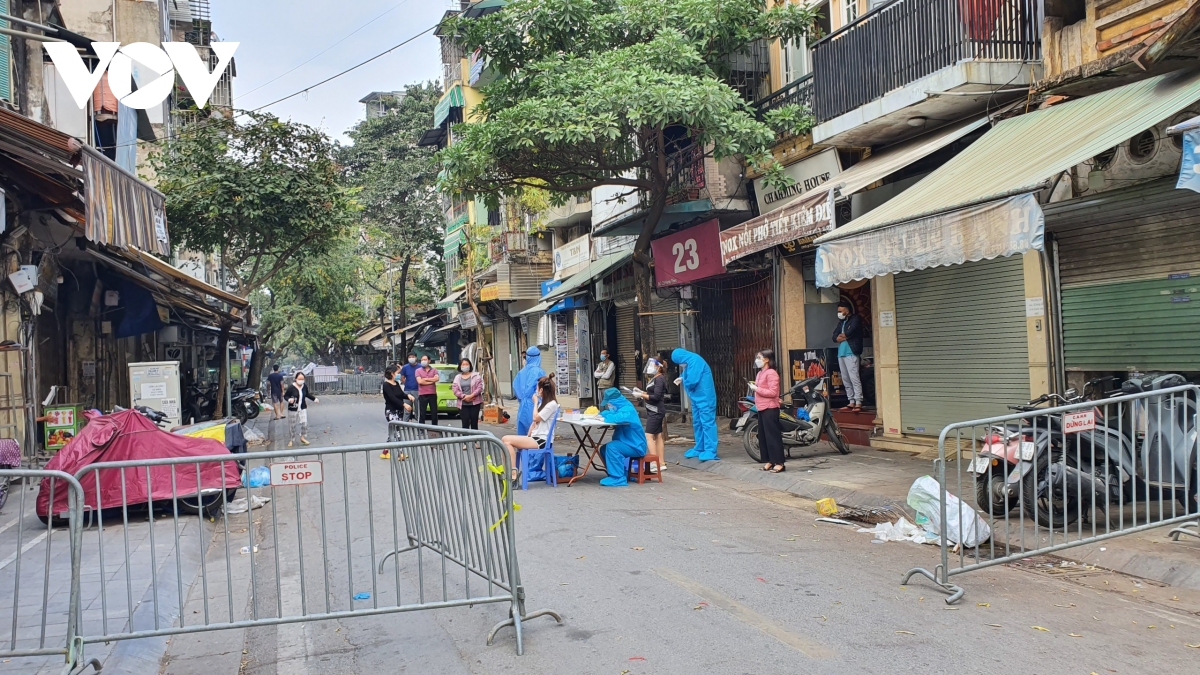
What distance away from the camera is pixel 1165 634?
501cm

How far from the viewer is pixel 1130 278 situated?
9.20 metres

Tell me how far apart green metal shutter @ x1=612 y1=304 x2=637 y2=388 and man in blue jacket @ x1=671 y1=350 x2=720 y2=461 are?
10396 millimetres

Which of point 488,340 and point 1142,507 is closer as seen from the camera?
point 1142,507

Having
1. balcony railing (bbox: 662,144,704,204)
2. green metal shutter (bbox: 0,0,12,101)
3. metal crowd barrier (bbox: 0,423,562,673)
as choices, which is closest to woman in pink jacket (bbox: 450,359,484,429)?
balcony railing (bbox: 662,144,704,204)

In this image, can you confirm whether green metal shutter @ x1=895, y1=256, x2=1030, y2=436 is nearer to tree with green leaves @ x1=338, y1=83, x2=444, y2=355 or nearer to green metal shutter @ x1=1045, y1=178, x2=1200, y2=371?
green metal shutter @ x1=1045, y1=178, x2=1200, y2=371

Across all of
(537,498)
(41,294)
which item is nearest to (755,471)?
(537,498)

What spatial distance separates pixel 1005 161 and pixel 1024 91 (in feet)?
8.61

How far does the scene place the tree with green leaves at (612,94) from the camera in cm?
1386

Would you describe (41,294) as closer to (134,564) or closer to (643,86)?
(134,564)

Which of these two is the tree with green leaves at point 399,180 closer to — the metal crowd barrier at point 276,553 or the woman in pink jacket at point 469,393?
the woman in pink jacket at point 469,393

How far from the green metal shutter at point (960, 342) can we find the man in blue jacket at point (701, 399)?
9.04 ft

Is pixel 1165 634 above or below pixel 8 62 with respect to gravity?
below

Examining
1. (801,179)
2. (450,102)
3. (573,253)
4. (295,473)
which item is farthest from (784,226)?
(450,102)

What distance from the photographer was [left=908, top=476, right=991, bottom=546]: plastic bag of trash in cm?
673
